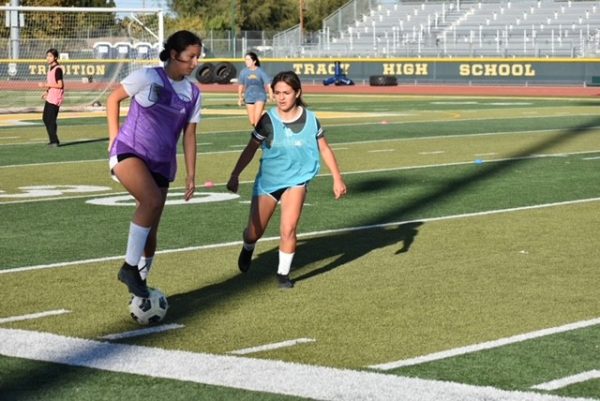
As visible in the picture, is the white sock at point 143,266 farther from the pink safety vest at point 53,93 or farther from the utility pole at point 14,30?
the utility pole at point 14,30

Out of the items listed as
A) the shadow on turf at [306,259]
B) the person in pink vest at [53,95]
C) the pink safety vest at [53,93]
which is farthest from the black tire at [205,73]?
the shadow on turf at [306,259]

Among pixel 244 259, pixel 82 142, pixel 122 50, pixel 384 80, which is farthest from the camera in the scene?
pixel 384 80

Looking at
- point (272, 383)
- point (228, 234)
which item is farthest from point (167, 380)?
point (228, 234)

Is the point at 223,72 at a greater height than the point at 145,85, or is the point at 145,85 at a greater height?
the point at 145,85

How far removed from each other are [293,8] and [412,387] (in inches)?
4445

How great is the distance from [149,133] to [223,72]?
4899 centimetres

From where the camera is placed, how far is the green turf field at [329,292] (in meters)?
6.73

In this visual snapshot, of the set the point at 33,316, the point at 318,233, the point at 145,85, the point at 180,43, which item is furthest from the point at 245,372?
the point at 318,233

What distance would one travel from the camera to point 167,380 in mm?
6680

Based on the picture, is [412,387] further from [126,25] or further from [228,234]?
[126,25]

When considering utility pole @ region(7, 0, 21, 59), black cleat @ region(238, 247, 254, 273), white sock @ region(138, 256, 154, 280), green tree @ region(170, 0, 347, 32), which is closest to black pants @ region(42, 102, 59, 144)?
black cleat @ region(238, 247, 254, 273)

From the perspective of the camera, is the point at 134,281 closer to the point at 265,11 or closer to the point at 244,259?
the point at 244,259

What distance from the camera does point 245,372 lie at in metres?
6.84

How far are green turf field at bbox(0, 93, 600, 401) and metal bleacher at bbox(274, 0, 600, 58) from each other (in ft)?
141
